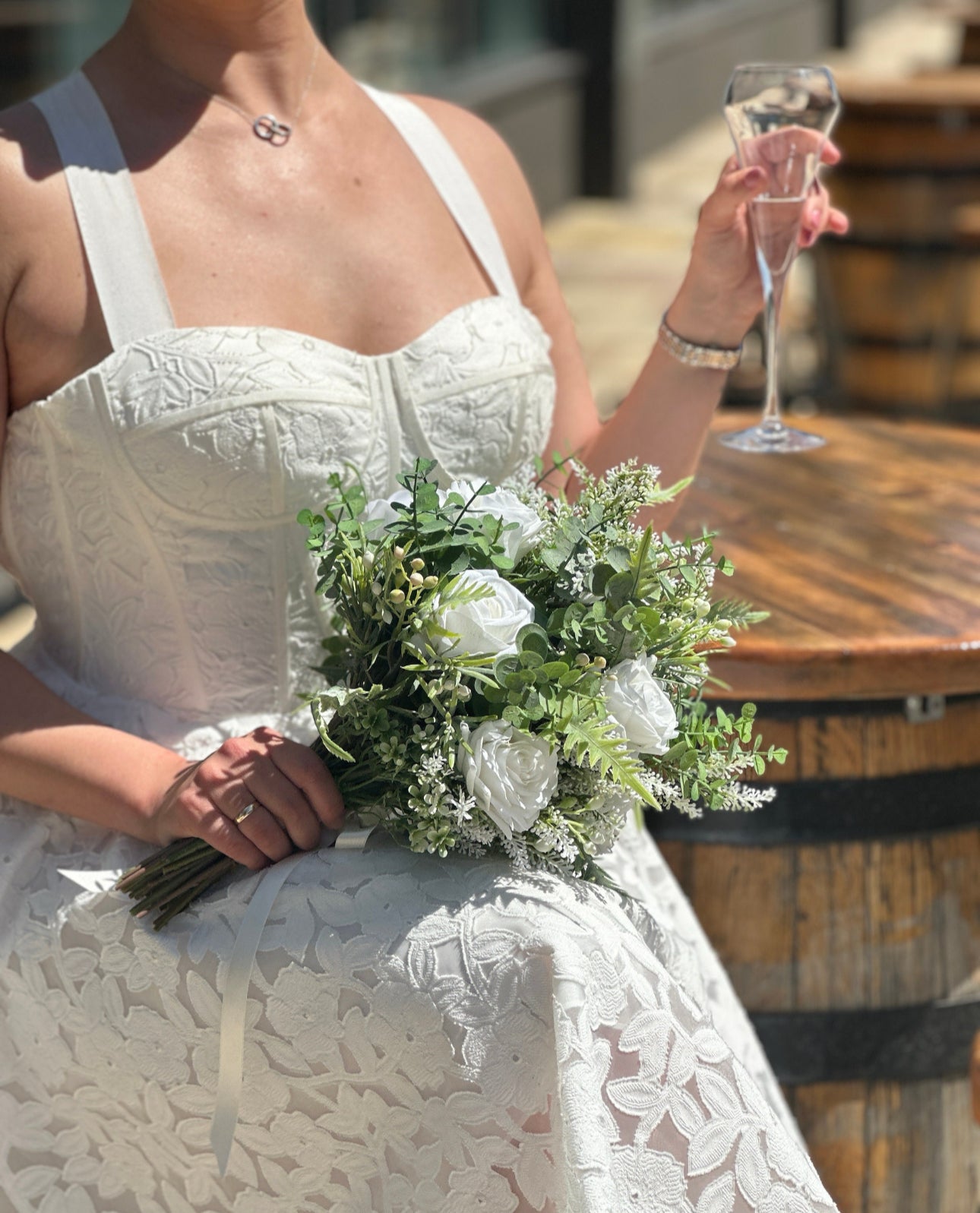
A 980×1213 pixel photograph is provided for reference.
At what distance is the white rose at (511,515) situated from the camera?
1.33 m

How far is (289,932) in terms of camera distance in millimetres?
1329

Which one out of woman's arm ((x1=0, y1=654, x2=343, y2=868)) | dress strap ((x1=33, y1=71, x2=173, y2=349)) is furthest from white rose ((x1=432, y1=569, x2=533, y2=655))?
dress strap ((x1=33, y1=71, x2=173, y2=349))

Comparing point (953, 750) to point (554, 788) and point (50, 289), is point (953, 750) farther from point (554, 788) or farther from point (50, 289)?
point (50, 289)

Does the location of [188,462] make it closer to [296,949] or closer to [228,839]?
[228,839]

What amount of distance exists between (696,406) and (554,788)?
60cm

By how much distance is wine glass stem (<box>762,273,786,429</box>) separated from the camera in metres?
1.67

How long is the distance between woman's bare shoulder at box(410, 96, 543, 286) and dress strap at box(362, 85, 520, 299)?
2cm

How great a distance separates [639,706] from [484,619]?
0.49 ft

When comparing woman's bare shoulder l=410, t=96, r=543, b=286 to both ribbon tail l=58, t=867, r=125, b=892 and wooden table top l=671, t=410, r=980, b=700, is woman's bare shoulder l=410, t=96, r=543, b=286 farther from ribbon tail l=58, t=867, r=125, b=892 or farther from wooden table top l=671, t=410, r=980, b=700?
ribbon tail l=58, t=867, r=125, b=892

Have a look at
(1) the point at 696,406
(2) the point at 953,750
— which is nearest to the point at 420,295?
(1) the point at 696,406

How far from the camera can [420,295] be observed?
5.70 feet

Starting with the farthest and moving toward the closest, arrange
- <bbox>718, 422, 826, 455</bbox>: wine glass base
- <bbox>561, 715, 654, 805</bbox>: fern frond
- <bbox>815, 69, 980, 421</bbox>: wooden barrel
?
<bbox>815, 69, 980, 421</bbox>: wooden barrel → <bbox>718, 422, 826, 455</bbox>: wine glass base → <bbox>561, 715, 654, 805</bbox>: fern frond

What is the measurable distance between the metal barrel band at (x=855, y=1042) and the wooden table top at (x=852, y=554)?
402mm

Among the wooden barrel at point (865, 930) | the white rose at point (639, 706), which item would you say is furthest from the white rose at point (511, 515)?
the wooden barrel at point (865, 930)
